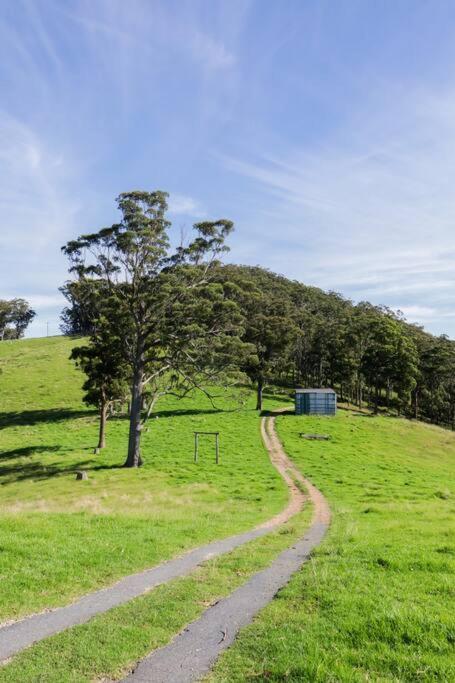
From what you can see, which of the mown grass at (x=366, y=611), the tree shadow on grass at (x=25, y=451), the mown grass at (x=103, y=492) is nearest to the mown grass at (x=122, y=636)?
the mown grass at (x=366, y=611)

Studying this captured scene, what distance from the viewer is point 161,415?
66938 mm

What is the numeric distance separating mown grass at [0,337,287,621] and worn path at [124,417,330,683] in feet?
11.5


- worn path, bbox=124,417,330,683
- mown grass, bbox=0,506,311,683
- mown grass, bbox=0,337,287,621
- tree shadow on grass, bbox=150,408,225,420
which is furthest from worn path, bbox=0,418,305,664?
tree shadow on grass, bbox=150,408,225,420

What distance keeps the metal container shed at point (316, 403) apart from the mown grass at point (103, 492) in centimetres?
791

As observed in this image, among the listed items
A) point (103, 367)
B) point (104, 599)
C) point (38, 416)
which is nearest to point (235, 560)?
point (104, 599)

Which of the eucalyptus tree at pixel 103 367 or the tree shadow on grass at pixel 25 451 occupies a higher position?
the eucalyptus tree at pixel 103 367

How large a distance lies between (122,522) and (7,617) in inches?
371

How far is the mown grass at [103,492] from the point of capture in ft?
41.6

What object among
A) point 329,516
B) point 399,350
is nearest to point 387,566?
point 329,516

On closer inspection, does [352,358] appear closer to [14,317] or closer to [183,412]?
[183,412]

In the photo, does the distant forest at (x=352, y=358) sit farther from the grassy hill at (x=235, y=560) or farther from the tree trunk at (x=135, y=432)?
the grassy hill at (x=235, y=560)

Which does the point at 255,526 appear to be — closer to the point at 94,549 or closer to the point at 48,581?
the point at 94,549

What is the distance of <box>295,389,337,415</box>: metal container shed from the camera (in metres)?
72.7

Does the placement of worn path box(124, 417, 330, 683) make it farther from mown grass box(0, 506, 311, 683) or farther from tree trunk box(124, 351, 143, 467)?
tree trunk box(124, 351, 143, 467)
